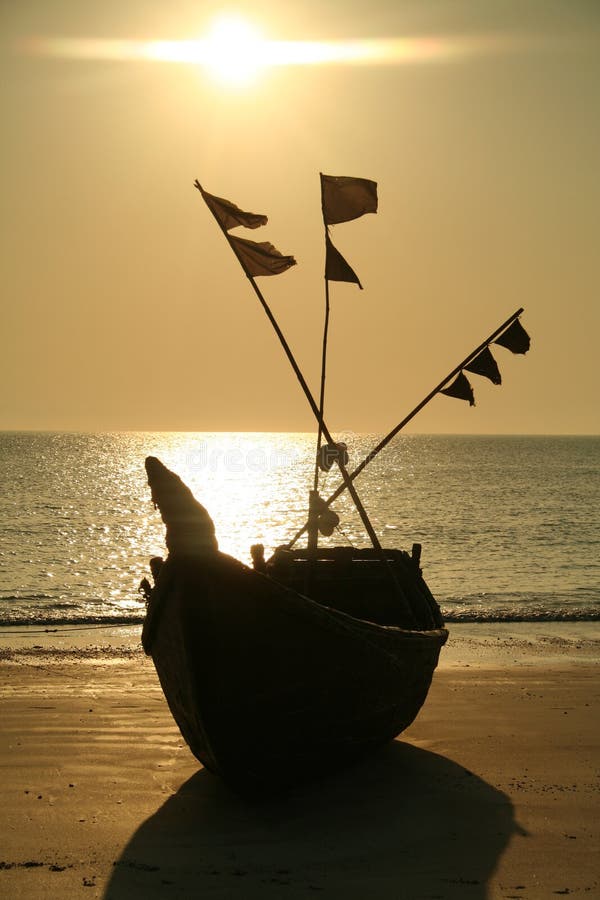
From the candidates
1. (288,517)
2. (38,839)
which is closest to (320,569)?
(38,839)

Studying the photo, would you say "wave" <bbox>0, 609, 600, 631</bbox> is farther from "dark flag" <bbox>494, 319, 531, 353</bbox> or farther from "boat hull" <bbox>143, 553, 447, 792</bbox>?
"boat hull" <bbox>143, 553, 447, 792</bbox>

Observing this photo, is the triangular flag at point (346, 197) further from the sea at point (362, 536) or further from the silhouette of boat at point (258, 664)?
the sea at point (362, 536)

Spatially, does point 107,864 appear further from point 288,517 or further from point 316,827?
point 288,517

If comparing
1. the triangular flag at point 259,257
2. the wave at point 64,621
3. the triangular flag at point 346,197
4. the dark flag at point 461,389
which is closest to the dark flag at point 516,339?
the dark flag at point 461,389

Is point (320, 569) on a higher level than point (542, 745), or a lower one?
higher

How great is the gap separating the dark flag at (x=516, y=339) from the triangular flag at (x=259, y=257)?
118 inches

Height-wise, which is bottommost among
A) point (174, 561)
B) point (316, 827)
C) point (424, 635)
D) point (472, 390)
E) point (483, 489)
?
point (483, 489)

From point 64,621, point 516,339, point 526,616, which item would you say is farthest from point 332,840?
point 526,616

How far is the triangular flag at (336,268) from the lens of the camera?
40.6 ft

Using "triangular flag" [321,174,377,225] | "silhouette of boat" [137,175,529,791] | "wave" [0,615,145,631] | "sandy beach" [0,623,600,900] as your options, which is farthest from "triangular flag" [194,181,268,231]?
"wave" [0,615,145,631]

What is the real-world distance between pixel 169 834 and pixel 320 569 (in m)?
4.47

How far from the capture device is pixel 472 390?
13133 mm

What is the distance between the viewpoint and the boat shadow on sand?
7.18m

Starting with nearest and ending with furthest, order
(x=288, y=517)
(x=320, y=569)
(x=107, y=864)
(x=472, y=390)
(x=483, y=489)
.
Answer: (x=107, y=864)
(x=320, y=569)
(x=472, y=390)
(x=288, y=517)
(x=483, y=489)
